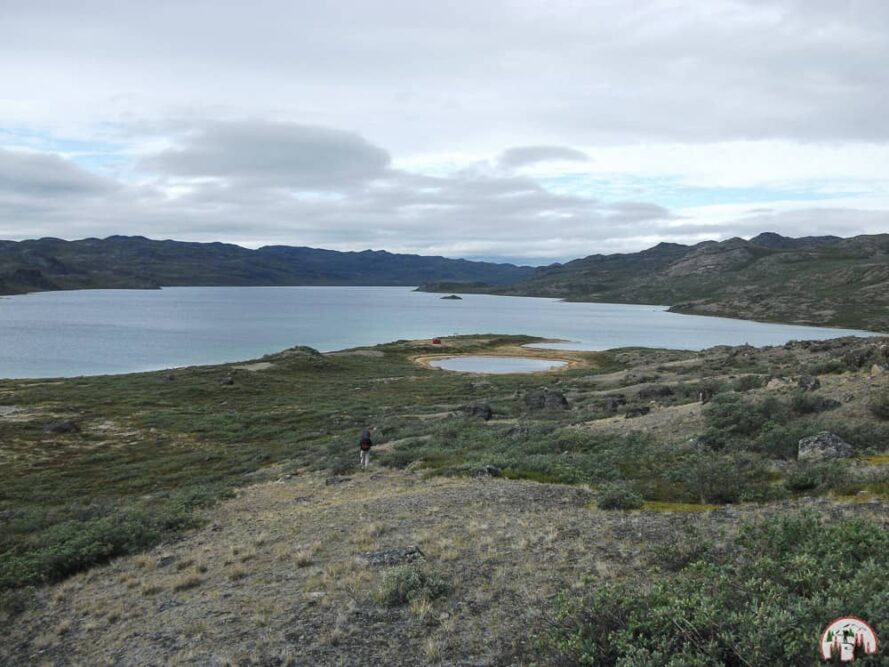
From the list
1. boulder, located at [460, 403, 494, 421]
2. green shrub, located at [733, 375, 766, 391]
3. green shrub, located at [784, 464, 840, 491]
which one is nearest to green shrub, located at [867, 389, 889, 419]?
green shrub, located at [784, 464, 840, 491]

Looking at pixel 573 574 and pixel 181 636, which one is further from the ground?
pixel 573 574

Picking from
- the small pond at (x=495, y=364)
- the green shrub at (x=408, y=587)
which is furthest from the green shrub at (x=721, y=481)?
the small pond at (x=495, y=364)

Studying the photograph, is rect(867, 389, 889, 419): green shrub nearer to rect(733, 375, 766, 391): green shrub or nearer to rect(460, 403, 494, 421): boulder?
rect(733, 375, 766, 391): green shrub

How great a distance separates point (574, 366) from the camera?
84.0 meters

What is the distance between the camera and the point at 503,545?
1094 cm

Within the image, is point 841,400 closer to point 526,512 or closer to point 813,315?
point 526,512

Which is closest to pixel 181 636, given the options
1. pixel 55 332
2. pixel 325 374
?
pixel 325 374

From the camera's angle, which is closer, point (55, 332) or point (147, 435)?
point (147, 435)

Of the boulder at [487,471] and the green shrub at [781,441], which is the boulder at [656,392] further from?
the boulder at [487,471]

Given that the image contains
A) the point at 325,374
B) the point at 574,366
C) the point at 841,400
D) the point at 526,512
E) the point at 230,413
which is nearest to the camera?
the point at 526,512

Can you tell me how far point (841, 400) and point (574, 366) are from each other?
212ft

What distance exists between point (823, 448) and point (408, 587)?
11.7m

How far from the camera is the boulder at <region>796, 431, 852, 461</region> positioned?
14.3 m

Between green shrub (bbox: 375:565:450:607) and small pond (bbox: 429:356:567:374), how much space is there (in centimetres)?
7147
